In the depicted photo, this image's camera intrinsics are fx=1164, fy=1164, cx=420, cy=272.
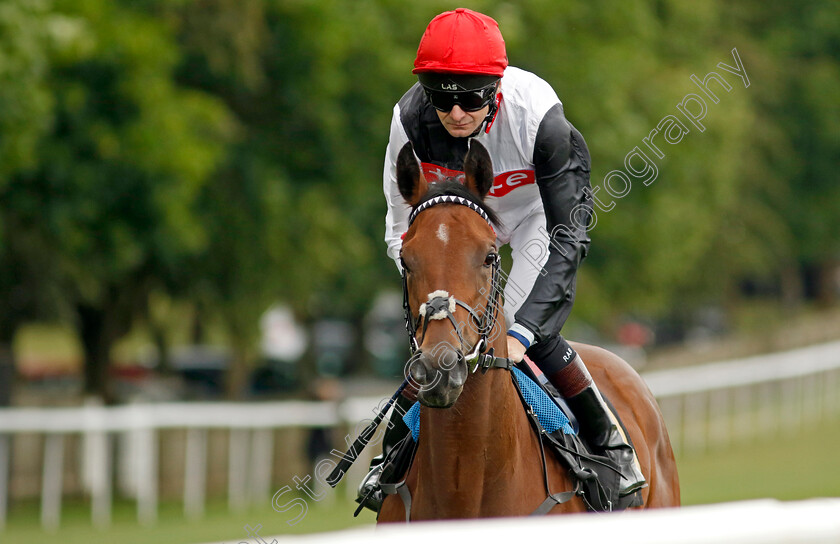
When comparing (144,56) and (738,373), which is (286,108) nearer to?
(144,56)

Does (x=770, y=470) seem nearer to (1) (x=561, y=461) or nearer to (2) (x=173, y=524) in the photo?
(2) (x=173, y=524)

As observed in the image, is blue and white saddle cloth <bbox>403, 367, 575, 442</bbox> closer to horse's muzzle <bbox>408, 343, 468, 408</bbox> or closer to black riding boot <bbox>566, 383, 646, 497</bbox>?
black riding boot <bbox>566, 383, 646, 497</bbox>

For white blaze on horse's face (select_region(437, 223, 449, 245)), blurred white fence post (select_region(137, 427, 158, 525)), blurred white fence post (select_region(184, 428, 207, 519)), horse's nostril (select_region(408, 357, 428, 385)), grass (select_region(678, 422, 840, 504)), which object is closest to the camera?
horse's nostril (select_region(408, 357, 428, 385))

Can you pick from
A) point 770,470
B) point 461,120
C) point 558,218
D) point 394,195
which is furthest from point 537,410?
point 770,470

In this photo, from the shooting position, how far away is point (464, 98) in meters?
4.10

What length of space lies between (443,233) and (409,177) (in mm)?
356

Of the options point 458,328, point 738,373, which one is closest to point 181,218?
point 458,328

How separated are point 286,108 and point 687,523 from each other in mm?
13424

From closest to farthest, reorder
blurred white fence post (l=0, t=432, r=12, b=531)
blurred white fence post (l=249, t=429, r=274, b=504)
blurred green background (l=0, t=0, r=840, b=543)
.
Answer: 1. blurred white fence post (l=0, t=432, r=12, b=531)
2. blurred green background (l=0, t=0, r=840, b=543)
3. blurred white fence post (l=249, t=429, r=274, b=504)

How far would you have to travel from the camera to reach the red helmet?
4.06m

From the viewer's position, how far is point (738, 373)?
782 inches

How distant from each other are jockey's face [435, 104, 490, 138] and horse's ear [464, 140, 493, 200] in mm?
157

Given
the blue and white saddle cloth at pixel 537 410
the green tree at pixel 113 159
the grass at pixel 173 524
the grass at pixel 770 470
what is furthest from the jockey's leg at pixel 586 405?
the green tree at pixel 113 159

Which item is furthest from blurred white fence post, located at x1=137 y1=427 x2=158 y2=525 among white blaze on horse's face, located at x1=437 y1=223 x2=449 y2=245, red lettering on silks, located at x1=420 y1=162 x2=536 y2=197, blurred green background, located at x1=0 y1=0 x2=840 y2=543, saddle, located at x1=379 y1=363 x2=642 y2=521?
white blaze on horse's face, located at x1=437 y1=223 x2=449 y2=245
